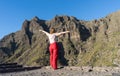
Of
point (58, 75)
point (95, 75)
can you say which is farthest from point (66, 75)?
Answer: point (95, 75)

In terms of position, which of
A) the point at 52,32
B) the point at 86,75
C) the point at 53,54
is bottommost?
the point at 86,75

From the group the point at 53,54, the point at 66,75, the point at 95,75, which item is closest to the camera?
the point at 95,75

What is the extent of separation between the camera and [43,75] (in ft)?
47.5

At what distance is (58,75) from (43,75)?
2.76 ft

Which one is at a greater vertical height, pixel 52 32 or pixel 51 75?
pixel 52 32

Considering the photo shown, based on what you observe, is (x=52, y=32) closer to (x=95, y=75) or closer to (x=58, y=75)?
(x=58, y=75)

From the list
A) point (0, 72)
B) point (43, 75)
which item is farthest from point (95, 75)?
point (0, 72)

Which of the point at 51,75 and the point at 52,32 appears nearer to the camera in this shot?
the point at 51,75

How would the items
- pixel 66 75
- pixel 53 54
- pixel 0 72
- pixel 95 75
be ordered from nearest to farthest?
pixel 95 75, pixel 66 75, pixel 53 54, pixel 0 72

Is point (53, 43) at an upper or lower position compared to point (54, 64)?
upper

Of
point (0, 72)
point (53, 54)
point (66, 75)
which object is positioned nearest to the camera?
point (66, 75)

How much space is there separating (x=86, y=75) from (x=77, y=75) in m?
0.50

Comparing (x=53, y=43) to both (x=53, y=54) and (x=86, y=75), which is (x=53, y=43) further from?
(x=86, y=75)

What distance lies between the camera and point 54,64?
1755 centimetres
